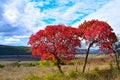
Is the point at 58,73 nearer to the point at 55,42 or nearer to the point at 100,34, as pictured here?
the point at 55,42

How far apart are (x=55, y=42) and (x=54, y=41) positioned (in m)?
0.11

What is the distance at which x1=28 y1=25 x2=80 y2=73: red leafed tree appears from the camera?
68.0ft

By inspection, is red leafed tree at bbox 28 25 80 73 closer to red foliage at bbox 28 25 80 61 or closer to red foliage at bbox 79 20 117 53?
red foliage at bbox 28 25 80 61

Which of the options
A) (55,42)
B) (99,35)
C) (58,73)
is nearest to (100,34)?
(99,35)

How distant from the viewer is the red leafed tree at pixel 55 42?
68.0ft

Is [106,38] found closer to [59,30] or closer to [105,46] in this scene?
[105,46]

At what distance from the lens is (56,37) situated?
20.8m

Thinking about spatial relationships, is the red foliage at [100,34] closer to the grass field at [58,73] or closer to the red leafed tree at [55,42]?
the red leafed tree at [55,42]

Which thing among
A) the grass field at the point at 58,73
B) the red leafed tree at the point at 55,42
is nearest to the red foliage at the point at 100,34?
the red leafed tree at the point at 55,42

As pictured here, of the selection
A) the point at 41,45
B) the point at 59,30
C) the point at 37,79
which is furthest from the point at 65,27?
the point at 37,79

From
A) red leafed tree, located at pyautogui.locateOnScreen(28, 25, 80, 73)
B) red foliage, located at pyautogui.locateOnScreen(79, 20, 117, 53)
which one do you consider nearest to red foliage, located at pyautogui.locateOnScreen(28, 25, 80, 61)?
red leafed tree, located at pyautogui.locateOnScreen(28, 25, 80, 73)

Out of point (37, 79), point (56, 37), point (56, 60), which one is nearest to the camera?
point (37, 79)

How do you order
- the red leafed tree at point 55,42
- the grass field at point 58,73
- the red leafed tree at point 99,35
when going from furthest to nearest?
the red leafed tree at point 99,35 → the red leafed tree at point 55,42 → the grass field at point 58,73

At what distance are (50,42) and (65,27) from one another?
140cm
